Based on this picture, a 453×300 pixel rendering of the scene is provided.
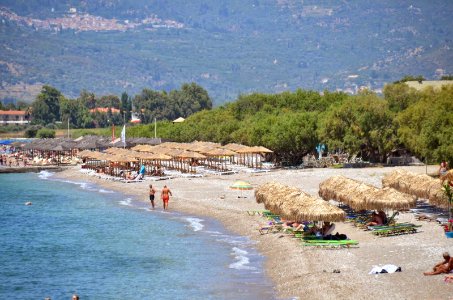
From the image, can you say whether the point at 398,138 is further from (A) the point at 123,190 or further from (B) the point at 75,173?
(B) the point at 75,173

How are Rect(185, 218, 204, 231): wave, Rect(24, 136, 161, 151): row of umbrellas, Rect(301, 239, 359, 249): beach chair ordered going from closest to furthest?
Rect(301, 239, 359, 249): beach chair < Rect(185, 218, 204, 231): wave < Rect(24, 136, 161, 151): row of umbrellas

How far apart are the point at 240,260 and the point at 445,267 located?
919 centimetres

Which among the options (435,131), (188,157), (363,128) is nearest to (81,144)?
(188,157)

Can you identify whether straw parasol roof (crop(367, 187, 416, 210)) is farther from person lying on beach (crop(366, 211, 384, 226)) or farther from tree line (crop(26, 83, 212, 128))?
tree line (crop(26, 83, 212, 128))

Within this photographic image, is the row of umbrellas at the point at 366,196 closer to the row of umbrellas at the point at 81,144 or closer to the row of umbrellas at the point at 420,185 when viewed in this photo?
the row of umbrellas at the point at 420,185

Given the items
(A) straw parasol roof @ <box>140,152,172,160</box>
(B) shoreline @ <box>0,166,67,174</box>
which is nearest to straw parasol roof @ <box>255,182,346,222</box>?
(A) straw parasol roof @ <box>140,152,172,160</box>

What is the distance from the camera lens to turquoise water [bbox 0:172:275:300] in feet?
92.5

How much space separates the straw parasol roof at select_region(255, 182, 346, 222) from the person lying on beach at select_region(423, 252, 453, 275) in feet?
20.3

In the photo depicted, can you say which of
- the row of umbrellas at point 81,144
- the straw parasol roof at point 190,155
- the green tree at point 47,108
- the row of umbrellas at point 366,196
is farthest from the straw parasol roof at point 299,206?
the green tree at point 47,108

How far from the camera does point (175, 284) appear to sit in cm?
2881

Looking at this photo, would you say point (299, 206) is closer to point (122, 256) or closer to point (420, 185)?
point (420, 185)

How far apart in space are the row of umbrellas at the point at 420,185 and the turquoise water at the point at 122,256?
6864 millimetres

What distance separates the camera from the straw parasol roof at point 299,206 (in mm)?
30797

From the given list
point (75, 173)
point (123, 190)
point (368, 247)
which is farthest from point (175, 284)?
point (75, 173)
